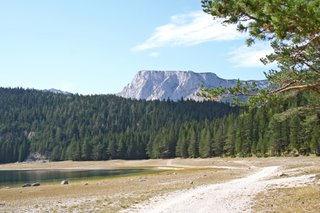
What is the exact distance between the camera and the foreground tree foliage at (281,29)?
1298cm

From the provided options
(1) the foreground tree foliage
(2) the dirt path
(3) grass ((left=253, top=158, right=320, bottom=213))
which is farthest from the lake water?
(1) the foreground tree foliage

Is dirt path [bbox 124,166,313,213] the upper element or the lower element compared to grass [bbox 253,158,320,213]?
lower

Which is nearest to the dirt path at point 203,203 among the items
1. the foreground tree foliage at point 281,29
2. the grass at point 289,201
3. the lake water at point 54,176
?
the grass at point 289,201

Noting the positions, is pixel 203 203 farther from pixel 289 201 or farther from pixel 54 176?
pixel 54 176

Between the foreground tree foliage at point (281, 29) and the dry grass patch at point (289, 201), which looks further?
the dry grass patch at point (289, 201)

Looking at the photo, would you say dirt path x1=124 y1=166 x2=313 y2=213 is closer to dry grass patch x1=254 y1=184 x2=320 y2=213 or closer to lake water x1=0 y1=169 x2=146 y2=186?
dry grass patch x1=254 y1=184 x2=320 y2=213

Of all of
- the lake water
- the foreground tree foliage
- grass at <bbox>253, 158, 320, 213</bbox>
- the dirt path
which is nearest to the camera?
the foreground tree foliage

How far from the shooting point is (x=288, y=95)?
70.2 ft

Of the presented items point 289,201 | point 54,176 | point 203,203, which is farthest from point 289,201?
point 54,176

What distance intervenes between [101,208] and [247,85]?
11967 millimetres

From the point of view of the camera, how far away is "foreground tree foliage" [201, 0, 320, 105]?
1298cm

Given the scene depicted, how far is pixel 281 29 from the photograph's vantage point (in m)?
13.5

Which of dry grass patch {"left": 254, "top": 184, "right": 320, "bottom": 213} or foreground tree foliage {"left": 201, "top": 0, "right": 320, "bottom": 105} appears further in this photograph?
dry grass patch {"left": 254, "top": 184, "right": 320, "bottom": 213}

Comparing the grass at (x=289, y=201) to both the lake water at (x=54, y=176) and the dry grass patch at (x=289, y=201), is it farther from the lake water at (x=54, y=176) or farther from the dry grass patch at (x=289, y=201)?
the lake water at (x=54, y=176)
